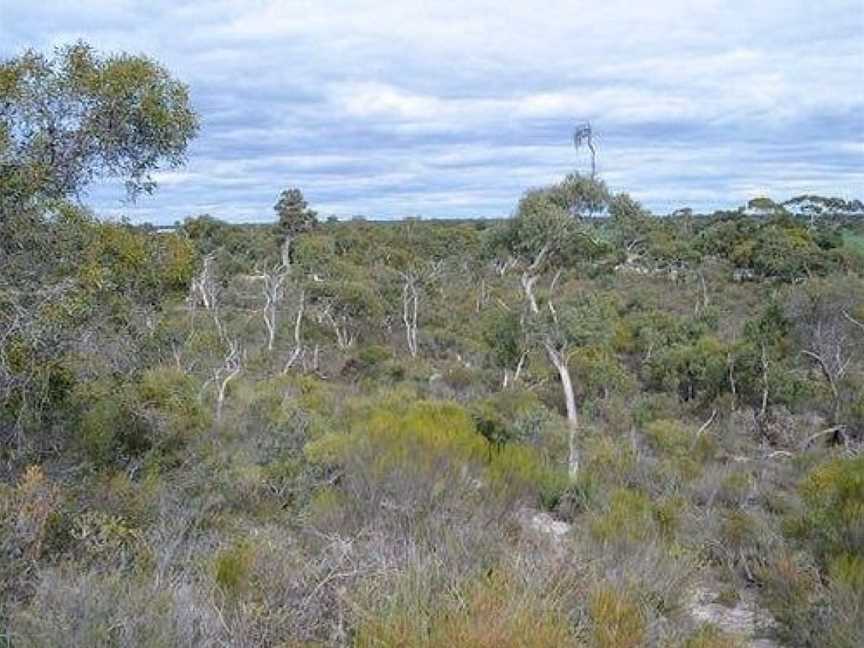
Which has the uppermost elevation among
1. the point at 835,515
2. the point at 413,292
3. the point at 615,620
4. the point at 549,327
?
the point at 615,620

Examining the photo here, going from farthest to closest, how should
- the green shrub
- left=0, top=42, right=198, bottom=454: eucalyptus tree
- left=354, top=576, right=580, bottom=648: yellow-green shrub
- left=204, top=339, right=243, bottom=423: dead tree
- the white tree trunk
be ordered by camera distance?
left=204, top=339, right=243, bottom=423: dead tree, the white tree trunk, left=0, top=42, right=198, bottom=454: eucalyptus tree, the green shrub, left=354, top=576, right=580, bottom=648: yellow-green shrub

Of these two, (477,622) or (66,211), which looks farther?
(66,211)

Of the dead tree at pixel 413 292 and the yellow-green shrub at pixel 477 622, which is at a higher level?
the yellow-green shrub at pixel 477 622

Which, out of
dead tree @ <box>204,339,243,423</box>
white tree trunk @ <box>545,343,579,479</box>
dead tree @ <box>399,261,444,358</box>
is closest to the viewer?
white tree trunk @ <box>545,343,579,479</box>

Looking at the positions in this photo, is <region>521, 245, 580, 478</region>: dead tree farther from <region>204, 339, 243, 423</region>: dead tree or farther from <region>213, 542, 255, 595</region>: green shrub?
<region>213, 542, 255, 595</region>: green shrub

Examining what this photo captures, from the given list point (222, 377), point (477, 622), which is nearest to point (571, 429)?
point (477, 622)

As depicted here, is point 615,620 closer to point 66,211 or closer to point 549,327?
point 66,211

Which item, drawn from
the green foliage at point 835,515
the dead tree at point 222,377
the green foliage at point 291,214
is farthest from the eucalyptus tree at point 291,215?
the green foliage at point 835,515

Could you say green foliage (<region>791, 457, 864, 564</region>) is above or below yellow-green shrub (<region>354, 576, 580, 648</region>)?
below

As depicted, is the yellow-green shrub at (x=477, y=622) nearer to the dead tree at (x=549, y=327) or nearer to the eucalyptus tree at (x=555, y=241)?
the eucalyptus tree at (x=555, y=241)

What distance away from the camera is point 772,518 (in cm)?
1171

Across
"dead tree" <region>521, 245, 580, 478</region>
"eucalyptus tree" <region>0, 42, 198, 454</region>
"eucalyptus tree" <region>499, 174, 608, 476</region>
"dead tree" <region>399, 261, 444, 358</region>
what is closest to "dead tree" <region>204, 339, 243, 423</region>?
"dead tree" <region>521, 245, 580, 478</region>

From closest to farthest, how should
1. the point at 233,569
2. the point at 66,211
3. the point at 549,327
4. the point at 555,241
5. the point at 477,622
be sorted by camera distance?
the point at 477,622 < the point at 233,569 < the point at 66,211 < the point at 555,241 < the point at 549,327

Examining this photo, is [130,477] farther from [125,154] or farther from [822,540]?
[822,540]
